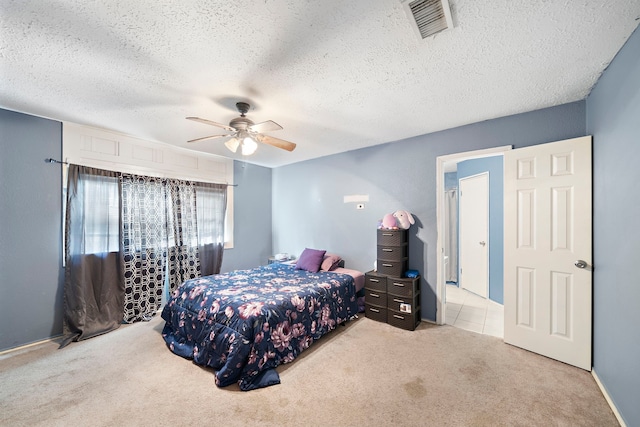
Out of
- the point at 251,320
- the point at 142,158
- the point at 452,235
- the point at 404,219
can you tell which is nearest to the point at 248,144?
the point at 251,320

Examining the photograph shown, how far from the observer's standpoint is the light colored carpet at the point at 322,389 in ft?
5.37

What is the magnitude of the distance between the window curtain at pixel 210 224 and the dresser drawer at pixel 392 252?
2743mm

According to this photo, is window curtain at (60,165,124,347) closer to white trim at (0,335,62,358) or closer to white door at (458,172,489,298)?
white trim at (0,335,62,358)

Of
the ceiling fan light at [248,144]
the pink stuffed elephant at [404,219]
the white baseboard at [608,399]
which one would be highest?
the ceiling fan light at [248,144]

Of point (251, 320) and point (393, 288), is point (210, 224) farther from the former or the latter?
point (393, 288)

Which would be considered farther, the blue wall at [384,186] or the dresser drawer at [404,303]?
the dresser drawer at [404,303]

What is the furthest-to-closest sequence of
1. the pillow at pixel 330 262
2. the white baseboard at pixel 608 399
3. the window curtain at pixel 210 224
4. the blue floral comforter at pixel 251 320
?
the window curtain at pixel 210 224 < the pillow at pixel 330 262 < the blue floral comforter at pixel 251 320 < the white baseboard at pixel 608 399

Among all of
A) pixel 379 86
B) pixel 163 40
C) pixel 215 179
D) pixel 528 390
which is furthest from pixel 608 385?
pixel 215 179

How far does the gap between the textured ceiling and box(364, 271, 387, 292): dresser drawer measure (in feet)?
6.61

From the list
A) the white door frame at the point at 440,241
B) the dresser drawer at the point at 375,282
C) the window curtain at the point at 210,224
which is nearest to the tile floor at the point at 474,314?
the white door frame at the point at 440,241

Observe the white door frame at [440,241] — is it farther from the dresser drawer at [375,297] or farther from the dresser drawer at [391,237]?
the dresser drawer at [375,297]

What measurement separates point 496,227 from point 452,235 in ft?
3.95

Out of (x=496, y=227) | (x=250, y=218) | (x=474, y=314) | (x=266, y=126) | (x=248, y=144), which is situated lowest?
(x=474, y=314)

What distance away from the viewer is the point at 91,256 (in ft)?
9.60
